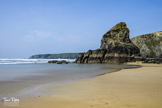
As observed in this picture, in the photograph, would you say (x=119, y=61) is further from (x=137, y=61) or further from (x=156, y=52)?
(x=156, y=52)

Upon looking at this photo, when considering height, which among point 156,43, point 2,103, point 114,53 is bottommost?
point 2,103

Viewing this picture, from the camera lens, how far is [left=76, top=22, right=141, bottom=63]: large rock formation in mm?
53750

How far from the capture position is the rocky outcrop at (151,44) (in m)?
90.2

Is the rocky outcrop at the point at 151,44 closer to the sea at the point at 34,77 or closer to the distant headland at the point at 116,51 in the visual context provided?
the distant headland at the point at 116,51

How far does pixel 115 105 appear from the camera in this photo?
5117mm

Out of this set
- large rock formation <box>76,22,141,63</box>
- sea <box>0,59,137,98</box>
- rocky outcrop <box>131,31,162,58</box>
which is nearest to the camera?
sea <box>0,59,137,98</box>

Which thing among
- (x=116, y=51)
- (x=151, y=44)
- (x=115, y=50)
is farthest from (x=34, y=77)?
(x=151, y=44)

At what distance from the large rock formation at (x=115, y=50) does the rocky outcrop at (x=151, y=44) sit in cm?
4099

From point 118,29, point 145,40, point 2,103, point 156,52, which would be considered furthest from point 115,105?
point 145,40

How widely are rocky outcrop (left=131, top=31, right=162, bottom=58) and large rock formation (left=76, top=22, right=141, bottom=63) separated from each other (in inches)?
1614

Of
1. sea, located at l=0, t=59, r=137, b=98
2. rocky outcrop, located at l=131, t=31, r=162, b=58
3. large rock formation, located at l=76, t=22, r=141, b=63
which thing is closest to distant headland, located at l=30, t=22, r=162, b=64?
large rock formation, located at l=76, t=22, r=141, b=63

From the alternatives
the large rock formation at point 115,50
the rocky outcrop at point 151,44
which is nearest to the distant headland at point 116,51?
the large rock formation at point 115,50

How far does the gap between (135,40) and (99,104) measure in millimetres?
107320

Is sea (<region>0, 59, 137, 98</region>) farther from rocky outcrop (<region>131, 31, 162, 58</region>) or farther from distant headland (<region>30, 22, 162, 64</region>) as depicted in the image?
rocky outcrop (<region>131, 31, 162, 58</region>)
